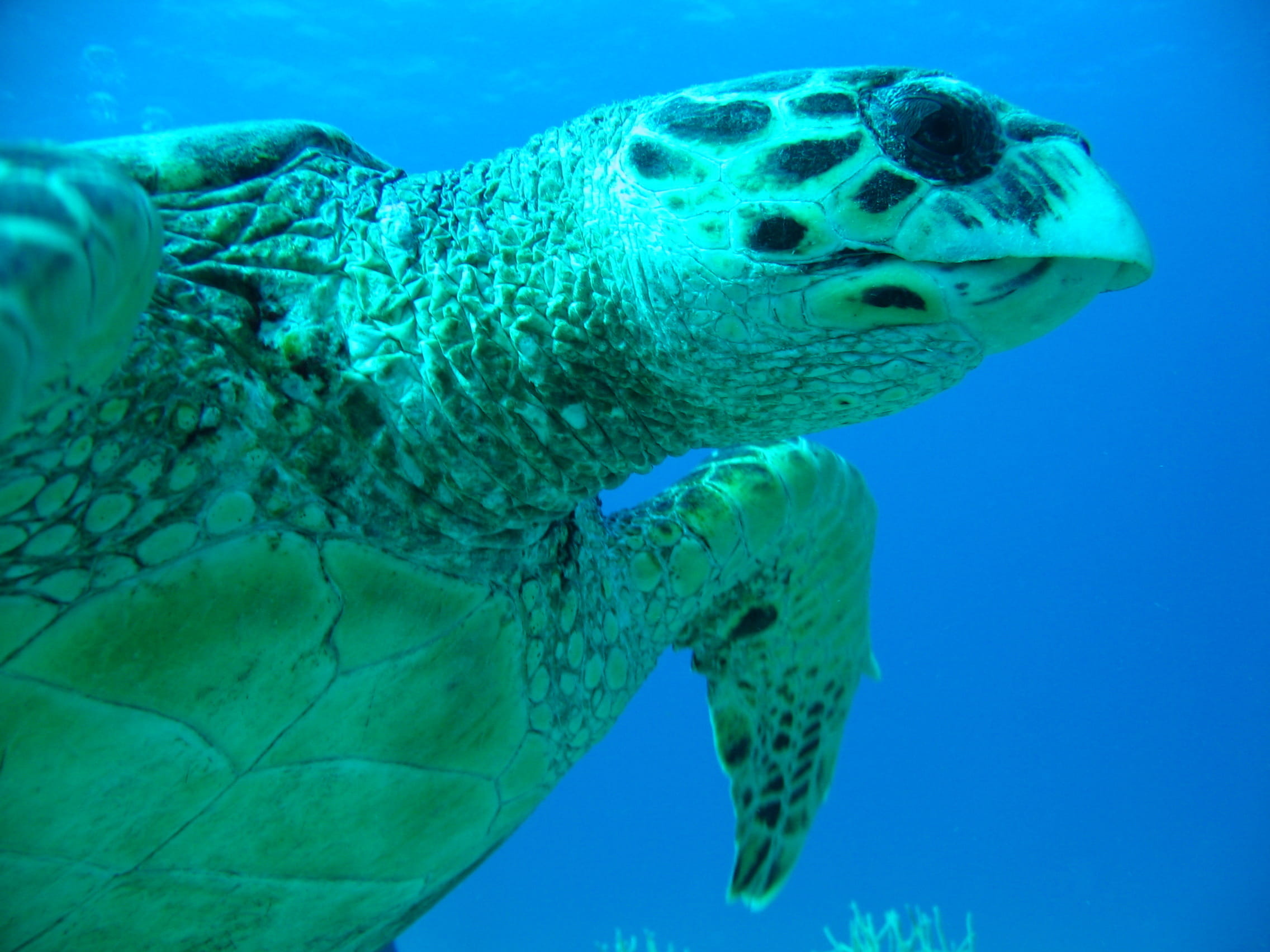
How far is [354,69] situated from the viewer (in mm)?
19438

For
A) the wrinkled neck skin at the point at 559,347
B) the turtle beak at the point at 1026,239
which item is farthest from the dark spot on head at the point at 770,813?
the turtle beak at the point at 1026,239

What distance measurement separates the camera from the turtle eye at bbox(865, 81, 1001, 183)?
3.60 feet

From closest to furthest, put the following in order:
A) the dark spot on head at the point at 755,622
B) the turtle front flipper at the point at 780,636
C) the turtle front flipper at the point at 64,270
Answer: the turtle front flipper at the point at 64,270 → the turtle front flipper at the point at 780,636 → the dark spot on head at the point at 755,622

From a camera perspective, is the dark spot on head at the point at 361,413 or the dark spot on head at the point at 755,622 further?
the dark spot on head at the point at 755,622

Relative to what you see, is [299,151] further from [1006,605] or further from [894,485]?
[894,485]

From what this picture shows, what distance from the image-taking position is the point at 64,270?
2.09 ft

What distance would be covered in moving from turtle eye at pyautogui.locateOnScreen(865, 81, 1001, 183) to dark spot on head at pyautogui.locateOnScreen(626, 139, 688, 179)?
1.01 ft

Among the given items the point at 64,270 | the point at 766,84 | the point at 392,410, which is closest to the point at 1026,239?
the point at 766,84

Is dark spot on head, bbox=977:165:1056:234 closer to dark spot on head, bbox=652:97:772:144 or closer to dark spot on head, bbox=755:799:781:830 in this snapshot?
dark spot on head, bbox=652:97:772:144

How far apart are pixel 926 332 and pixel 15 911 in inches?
67.4

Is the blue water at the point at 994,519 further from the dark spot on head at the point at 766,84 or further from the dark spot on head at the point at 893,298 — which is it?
the dark spot on head at the point at 766,84

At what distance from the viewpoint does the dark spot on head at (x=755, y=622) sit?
2.31 meters

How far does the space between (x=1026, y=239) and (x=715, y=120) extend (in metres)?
0.50

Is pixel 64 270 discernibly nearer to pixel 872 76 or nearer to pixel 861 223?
pixel 861 223
